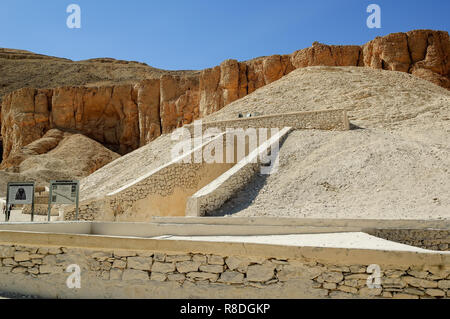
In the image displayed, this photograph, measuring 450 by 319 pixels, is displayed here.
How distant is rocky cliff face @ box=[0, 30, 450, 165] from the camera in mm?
31844

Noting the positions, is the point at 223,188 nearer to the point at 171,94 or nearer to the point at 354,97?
the point at 354,97

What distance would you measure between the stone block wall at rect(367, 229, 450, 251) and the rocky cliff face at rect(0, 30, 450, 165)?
2670 centimetres

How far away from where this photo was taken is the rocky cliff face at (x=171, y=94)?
104ft

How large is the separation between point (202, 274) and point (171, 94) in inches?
1284

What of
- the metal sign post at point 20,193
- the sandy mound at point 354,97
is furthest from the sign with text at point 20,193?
the sandy mound at point 354,97

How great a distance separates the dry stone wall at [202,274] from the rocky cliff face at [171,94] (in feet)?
92.6

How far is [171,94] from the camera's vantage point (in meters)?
35.7

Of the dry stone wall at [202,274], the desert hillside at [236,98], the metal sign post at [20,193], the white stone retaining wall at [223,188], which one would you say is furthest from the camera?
the desert hillside at [236,98]

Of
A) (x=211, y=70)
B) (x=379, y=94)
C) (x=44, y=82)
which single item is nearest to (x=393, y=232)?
(x=379, y=94)

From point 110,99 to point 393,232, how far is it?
3569 cm

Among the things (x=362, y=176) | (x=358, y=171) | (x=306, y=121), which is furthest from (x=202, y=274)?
(x=306, y=121)

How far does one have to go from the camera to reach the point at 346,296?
3.77 m

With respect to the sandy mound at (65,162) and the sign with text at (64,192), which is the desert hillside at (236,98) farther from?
the sign with text at (64,192)
